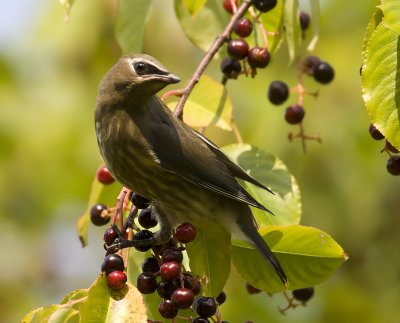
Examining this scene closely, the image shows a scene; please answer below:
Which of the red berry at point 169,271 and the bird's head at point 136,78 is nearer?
the red berry at point 169,271

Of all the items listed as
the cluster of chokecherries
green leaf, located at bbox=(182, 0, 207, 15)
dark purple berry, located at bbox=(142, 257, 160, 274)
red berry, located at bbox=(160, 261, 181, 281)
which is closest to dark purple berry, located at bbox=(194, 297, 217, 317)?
the cluster of chokecherries

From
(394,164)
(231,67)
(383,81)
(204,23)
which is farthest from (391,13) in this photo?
(204,23)

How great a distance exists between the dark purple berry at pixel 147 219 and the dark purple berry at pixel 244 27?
852 mm

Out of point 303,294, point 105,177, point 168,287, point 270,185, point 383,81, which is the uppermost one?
point 383,81

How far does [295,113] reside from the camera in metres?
4.27

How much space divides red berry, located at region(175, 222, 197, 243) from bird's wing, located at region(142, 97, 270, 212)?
1.47 feet

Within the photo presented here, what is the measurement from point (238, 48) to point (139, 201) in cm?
73

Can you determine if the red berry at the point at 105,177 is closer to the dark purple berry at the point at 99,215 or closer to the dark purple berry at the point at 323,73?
the dark purple berry at the point at 99,215

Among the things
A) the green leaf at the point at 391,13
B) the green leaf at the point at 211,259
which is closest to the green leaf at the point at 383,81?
the green leaf at the point at 391,13

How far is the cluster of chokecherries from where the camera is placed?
10.6 feet

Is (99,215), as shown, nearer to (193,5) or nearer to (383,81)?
(193,5)

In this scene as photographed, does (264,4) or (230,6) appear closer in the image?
(264,4)

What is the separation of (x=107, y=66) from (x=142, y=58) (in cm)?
337

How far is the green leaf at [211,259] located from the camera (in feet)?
11.4
